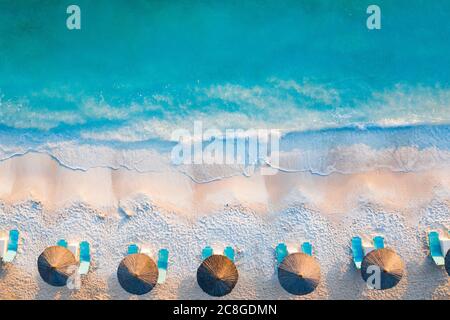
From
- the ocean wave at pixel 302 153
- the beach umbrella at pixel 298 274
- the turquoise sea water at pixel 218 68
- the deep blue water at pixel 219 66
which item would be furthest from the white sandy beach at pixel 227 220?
the deep blue water at pixel 219 66

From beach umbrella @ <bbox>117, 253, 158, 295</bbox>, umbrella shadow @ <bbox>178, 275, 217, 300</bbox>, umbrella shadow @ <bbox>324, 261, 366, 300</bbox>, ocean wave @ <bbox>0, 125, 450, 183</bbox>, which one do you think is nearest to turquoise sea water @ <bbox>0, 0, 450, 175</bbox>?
ocean wave @ <bbox>0, 125, 450, 183</bbox>

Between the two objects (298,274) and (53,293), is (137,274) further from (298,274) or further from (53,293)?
(298,274)

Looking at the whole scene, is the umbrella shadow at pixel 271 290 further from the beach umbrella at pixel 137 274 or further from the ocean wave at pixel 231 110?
the ocean wave at pixel 231 110

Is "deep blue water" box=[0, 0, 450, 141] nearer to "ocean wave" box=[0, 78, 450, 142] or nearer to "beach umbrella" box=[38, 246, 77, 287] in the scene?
"ocean wave" box=[0, 78, 450, 142]

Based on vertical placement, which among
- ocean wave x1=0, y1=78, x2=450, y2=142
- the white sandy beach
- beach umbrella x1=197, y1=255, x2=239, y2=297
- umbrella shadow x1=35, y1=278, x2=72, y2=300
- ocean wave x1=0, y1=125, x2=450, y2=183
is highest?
ocean wave x1=0, y1=78, x2=450, y2=142
